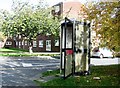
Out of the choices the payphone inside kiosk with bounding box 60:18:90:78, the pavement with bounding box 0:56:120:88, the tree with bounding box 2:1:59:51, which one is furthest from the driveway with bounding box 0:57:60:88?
the tree with bounding box 2:1:59:51

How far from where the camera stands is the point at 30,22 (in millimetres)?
34531

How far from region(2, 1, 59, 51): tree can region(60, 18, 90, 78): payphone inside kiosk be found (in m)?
22.4

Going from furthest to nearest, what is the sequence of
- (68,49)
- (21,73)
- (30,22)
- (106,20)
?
1. (30,22)
2. (21,73)
3. (68,49)
4. (106,20)

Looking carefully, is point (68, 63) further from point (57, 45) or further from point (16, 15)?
point (57, 45)

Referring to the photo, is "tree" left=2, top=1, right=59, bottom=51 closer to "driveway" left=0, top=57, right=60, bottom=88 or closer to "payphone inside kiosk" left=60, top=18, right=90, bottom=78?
"driveway" left=0, top=57, right=60, bottom=88

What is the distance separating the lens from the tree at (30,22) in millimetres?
34594

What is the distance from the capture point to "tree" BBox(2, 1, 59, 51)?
113 ft

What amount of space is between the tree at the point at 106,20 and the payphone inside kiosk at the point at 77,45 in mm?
791

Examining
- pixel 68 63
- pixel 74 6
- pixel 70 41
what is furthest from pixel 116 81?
pixel 74 6

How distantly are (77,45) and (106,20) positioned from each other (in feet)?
7.77

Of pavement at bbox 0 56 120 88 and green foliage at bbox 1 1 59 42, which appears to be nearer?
pavement at bbox 0 56 120 88

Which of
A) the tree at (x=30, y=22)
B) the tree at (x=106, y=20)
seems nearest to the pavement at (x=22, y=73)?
the tree at (x=106, y=20)

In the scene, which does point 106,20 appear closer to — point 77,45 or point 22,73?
point 77,45

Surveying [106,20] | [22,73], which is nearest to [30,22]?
[22,73]
